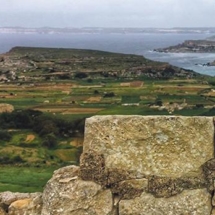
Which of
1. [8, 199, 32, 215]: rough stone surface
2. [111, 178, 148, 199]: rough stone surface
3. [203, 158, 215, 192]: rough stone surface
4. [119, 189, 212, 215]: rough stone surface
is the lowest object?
[8, 199, 32, 215]: rough stone surface

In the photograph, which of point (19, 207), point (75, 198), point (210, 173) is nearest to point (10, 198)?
point (19, 207)

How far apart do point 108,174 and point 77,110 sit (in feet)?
215

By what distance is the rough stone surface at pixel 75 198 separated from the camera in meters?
5.58

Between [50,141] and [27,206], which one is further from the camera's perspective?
[50,141]

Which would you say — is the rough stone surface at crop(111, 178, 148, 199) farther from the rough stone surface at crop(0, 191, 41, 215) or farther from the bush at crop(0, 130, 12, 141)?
the bush at crop(0, 130, 12, 141)

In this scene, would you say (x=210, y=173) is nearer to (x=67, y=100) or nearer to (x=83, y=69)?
(x=67, y=100)

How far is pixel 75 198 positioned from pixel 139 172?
0.83m

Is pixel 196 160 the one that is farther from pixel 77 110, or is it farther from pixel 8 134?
pixel 77 110

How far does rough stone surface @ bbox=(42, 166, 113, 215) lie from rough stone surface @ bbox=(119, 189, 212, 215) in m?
0.25

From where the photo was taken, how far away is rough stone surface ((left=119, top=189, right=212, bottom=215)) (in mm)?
5559

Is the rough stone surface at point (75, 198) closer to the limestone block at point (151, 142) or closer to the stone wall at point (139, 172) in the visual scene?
the stone wall at point (139, 172)

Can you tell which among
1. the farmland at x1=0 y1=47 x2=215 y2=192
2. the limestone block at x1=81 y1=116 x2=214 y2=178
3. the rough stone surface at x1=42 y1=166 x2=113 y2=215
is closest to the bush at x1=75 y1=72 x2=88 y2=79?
the farmland at x1=0 y1=47 x2=215 y2=192

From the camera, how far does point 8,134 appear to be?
55.9m

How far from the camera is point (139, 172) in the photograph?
18.7ft
